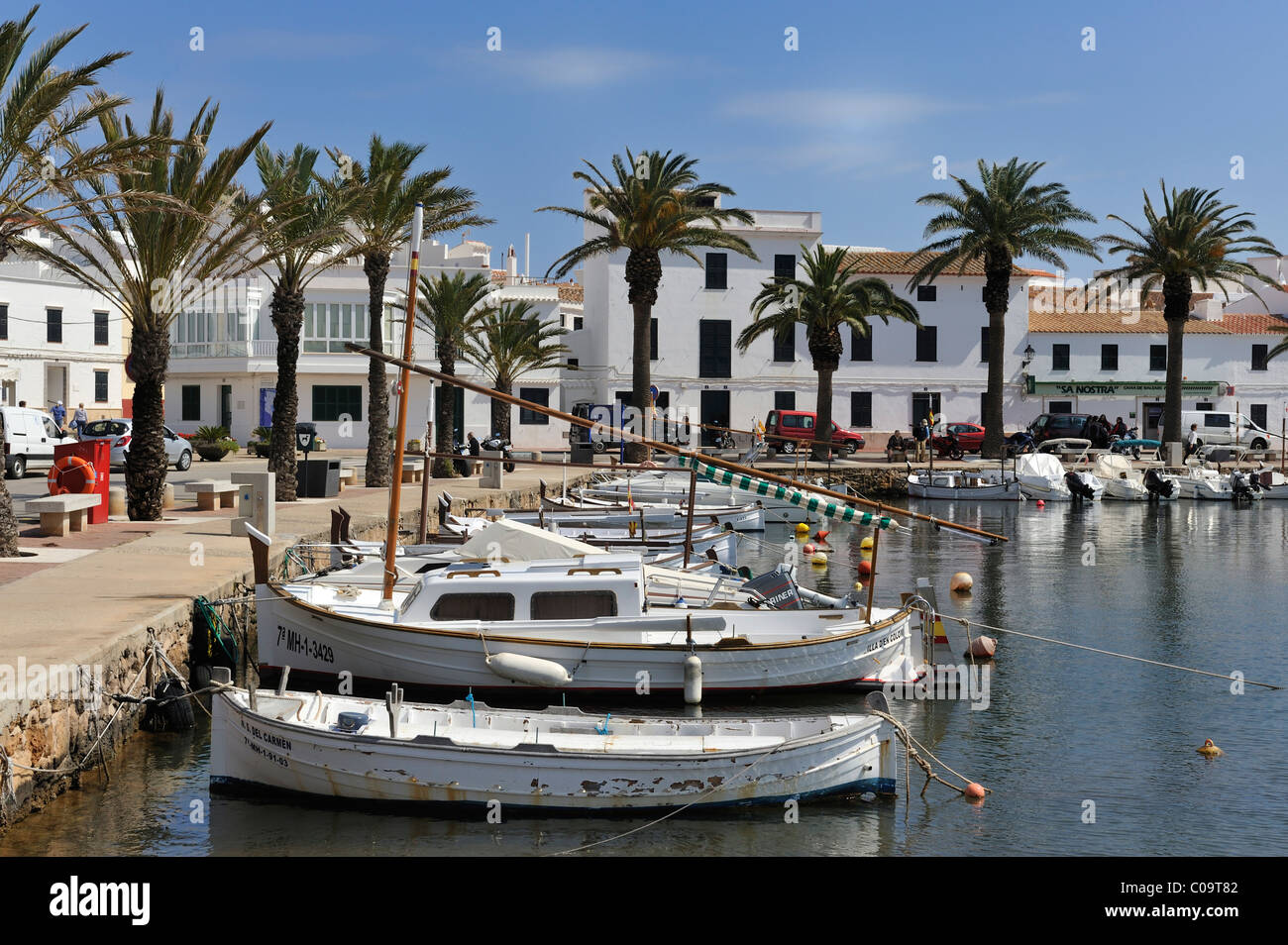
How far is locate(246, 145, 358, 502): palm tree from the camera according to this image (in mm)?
29297

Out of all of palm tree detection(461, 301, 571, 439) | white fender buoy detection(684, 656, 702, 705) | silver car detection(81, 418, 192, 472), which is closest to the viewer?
white fender buoy detection(684, 656, 702, 705)

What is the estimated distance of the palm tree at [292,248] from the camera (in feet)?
96.1

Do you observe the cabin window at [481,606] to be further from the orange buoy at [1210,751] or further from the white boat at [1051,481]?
the white boat at [1051,481]

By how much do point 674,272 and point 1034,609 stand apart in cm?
4110

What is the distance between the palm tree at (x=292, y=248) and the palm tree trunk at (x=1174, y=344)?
4038cm

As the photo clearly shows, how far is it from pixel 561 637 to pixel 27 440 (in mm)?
28994

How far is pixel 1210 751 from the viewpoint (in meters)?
15.4

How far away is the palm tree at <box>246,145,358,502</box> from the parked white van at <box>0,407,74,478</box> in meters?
11.0

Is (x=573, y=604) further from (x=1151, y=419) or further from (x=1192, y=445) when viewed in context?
(x=1151, y=419)

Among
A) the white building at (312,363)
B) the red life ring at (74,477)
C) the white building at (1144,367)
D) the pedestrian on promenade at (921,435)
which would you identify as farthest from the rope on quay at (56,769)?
the white building at (1144,367)

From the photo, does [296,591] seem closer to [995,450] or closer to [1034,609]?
[1034,609]

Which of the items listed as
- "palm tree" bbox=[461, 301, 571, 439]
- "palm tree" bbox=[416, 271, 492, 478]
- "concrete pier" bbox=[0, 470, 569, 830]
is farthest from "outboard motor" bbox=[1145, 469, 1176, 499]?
"concrete pier" bbox=[0, 470, 569, 830]

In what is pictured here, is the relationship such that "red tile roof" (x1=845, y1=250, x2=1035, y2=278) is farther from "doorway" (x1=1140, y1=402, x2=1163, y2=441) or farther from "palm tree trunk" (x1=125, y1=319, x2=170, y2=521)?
"palm tree trunk" (x1=125, y1=319, x2=170, y2=521)

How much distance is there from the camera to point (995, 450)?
190ft
